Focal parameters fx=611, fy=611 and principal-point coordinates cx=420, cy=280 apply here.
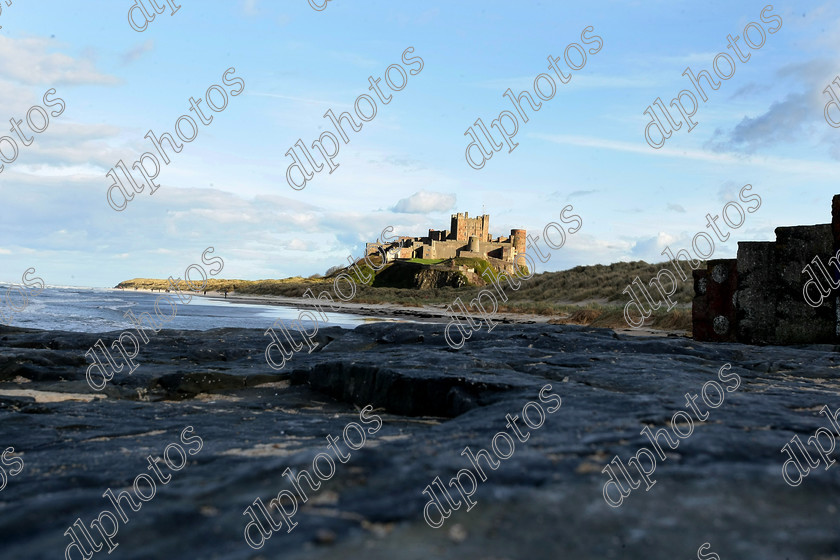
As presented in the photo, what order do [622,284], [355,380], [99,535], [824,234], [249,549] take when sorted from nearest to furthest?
[249,549], [99,535], [355,380], [824,234], [622,284]

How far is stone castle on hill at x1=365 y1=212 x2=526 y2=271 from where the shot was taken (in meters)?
81.2

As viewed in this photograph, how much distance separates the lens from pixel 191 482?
7.23 feet

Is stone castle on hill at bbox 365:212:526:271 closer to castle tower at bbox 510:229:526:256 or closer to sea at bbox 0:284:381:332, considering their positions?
castle tower at bbox 510:229:526:256

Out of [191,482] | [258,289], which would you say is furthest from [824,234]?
[258,289]

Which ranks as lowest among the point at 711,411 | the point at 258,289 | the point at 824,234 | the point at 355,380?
the point at 711,411

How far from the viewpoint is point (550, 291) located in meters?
35.5

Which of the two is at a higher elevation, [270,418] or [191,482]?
[270,418]

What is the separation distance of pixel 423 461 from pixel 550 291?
34.2 metres

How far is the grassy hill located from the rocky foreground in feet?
38.2

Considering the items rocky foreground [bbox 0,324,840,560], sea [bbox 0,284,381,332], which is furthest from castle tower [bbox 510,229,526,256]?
rocky foreground [bbox 0,324,840,560]

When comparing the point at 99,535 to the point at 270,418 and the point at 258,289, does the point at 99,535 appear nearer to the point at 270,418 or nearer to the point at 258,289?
the point at 270,418

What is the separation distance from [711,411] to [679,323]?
12642 millimetres

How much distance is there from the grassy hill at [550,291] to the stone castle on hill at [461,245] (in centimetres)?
859

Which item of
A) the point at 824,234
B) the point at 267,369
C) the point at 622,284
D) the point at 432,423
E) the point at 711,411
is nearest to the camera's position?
the point at 711,411
